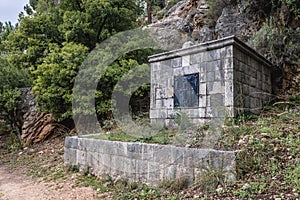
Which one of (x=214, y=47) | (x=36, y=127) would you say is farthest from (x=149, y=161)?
(x=36, y=127)

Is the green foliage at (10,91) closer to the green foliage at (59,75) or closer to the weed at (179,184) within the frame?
the green foliage at (59,75)

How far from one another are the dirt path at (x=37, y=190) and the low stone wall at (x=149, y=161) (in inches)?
20.5

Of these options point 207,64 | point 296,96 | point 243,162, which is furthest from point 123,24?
point 243,162

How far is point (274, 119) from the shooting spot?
13.0 feet

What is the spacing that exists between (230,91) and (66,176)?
11.0 ft

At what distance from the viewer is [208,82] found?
14.2ft

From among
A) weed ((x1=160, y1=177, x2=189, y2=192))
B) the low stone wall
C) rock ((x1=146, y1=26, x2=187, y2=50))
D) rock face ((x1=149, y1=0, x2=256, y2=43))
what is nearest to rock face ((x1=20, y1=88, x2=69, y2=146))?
the low stone wall

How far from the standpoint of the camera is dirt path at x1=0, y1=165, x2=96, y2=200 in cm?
373

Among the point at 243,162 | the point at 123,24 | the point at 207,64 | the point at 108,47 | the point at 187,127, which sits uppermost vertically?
the point at 123,24

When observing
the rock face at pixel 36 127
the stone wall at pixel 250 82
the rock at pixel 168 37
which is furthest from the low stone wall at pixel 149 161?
the rock at pixel 168 37

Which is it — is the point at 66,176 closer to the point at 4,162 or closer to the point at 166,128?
the point at 166,128

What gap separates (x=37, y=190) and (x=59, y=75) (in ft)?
9.83

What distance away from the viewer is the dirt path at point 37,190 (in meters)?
3.73

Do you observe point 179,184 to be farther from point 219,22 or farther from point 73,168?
point 219,22
